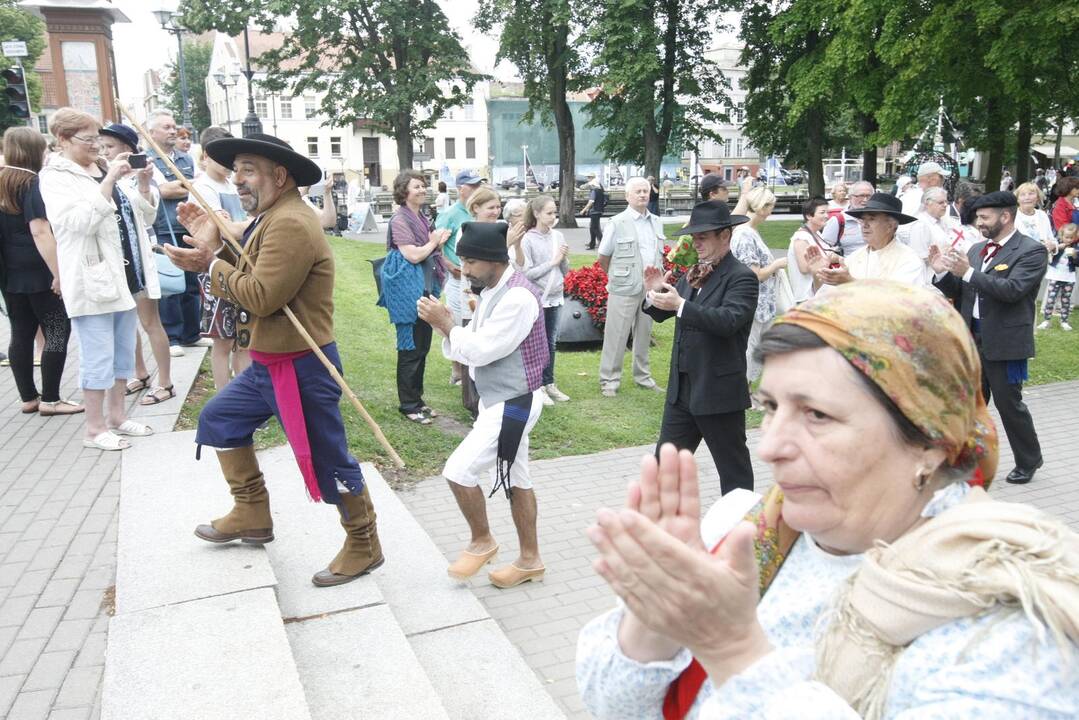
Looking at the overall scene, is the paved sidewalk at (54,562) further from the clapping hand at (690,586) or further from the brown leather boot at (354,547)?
the clapping hand at (690,586)

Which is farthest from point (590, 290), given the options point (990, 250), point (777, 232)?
point (777, 232)

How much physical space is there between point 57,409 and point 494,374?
14.7 ft

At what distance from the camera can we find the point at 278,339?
13.2 feet

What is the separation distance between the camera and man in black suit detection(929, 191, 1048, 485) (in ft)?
19.8

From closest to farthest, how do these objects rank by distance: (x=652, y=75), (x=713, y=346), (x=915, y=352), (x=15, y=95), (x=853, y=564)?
(x=915, y=352)
(x=853, y=564)
(x=713, y=346)
(x=15, y=95)
(x=652, y=75)

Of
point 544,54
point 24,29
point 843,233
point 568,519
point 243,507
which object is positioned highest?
point 24,29

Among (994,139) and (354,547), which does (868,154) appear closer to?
(994,139)

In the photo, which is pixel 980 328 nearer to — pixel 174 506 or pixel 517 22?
pixel 174 506

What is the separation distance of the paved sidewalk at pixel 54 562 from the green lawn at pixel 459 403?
0.95 meters

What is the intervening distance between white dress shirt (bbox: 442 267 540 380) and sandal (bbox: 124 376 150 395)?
4.33 metres

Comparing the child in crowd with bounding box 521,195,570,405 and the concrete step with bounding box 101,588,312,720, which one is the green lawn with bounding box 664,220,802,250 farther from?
the concrete step with bounding box 101,588,312,720

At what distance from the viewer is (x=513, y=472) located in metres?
4.51

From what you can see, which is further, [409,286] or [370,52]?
[370,52]

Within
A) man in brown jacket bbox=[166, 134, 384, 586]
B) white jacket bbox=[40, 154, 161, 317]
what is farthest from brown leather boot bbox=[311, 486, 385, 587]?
white jacket bbox=[40, 154, 161, 317]
